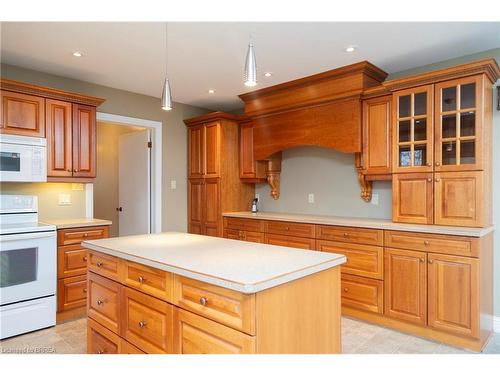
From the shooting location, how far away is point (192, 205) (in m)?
4.89

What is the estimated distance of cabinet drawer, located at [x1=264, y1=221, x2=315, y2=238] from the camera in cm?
353

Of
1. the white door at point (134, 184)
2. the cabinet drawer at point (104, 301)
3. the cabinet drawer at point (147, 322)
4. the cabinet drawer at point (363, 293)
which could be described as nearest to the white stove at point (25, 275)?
the cabinet drawer at point (104, 301)

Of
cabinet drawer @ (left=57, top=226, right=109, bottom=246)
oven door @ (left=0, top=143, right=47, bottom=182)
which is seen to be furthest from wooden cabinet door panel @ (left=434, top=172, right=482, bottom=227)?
oven door @ (left=0, top=143, right=47, bottom=182)

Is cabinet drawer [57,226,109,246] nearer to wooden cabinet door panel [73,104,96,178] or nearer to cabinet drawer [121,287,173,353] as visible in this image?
wooden cabinet door panel [73,104,96,178]

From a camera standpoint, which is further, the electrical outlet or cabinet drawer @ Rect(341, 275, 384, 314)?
the electrical outlet

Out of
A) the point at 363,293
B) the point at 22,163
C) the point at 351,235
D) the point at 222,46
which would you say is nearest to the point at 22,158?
the point at 22,163

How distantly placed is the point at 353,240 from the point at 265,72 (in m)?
1.97

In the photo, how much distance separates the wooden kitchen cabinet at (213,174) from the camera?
14.8 feet

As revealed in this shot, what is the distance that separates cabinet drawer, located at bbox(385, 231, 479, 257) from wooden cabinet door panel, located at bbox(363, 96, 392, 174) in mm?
672

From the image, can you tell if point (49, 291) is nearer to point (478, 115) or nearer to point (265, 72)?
point (265, 72)

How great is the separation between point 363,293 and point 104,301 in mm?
2275

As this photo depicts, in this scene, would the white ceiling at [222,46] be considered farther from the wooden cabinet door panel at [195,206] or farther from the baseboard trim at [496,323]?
the baseboard trim at [496,323]

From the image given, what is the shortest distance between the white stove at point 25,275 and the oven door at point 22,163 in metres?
0.35

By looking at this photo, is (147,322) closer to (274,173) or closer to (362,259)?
(362,259)
